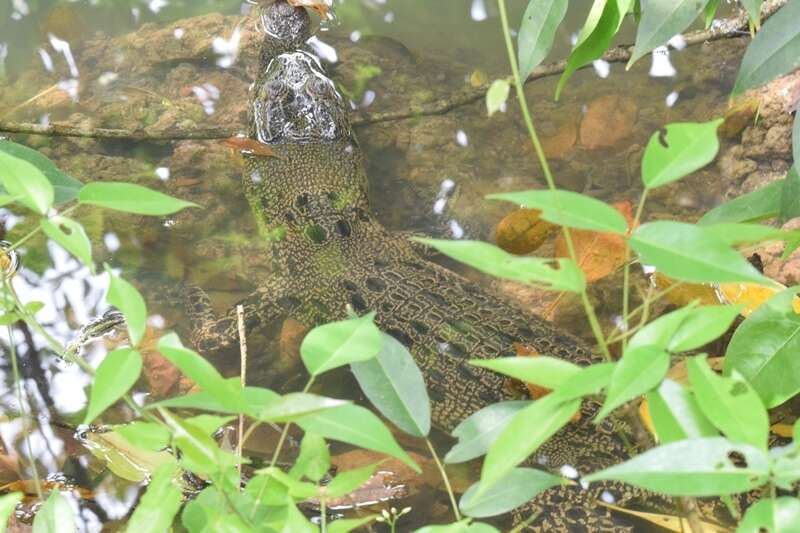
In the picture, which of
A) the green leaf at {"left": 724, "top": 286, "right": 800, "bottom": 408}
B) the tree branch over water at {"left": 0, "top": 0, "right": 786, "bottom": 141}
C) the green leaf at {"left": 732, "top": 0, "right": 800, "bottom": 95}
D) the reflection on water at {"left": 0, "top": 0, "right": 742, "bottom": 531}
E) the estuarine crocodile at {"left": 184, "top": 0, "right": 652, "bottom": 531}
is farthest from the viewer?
the tree branch over water at {"left": 0, "top": 0, "right": 786, "bottom": 141}

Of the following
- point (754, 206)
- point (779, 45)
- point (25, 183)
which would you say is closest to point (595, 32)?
point (779, 45)

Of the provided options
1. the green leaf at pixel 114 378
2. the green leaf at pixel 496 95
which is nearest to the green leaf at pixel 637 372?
the green leaf at pixel 496 95

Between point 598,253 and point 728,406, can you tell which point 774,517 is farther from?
point 598,253

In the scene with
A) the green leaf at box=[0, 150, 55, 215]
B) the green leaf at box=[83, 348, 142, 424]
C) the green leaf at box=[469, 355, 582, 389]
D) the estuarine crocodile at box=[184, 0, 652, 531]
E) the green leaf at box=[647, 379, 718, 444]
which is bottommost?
the estuarine crocodile at box=[184, 0, 652, 531]

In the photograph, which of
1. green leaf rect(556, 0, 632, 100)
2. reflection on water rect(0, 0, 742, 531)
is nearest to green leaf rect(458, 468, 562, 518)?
green leaf rect(556, 0, 632, 100)

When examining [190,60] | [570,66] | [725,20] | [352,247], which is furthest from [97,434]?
[725,20]

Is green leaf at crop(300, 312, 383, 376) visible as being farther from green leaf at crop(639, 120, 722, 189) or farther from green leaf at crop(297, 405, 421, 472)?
green leaf at crop(639, 120, 722, 189)

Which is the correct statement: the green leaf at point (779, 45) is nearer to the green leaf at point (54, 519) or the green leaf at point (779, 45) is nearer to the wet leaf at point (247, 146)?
the green leaf at point (54, 519)

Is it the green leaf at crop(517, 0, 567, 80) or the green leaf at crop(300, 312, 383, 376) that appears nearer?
the green leaf at crop(300, 312, 383, 376)
